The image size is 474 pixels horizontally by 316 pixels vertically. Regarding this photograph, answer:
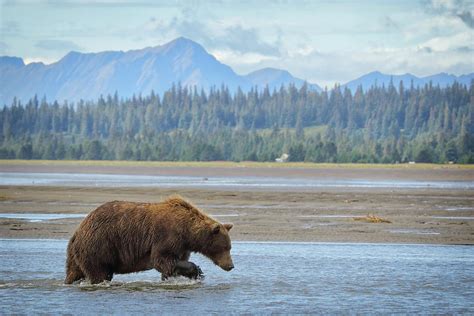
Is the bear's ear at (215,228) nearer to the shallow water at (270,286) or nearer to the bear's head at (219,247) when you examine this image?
the bear's head at (219,247)

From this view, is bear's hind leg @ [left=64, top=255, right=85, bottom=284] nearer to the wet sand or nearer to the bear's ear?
the bear's ear

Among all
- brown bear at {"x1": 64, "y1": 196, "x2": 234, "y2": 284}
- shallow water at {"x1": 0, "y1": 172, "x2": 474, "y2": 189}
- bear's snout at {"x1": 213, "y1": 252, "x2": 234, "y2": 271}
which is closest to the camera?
brown bear at {"x1": 64, "y1": 196, "x2": 234, "y2": 284}

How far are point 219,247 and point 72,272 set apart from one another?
285 centimetres

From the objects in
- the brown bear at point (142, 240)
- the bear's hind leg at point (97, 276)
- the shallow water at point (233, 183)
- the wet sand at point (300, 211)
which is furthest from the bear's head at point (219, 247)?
the shallow water at point (233, 183)

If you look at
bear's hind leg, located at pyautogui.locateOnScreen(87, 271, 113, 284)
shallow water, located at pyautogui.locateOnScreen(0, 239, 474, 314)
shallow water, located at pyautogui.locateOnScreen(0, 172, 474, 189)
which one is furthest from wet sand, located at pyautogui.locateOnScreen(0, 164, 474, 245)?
bear's hind leg, located at pyautogui.locateOnScreen(87, 271, 113, 284)

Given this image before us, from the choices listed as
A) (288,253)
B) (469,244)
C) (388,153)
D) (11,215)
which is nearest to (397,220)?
(469,244)

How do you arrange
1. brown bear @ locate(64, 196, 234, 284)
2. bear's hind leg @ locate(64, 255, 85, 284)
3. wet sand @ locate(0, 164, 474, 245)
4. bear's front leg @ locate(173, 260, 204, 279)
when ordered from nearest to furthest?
brown bear @ locate(64, 196, 234, 284) → bear's hind leg @ locate(64, 255, 85, 284) → bear's front leg @ locate(173, 260, 204, 279) → wet sand @ locate(0, 164, 474, 245)

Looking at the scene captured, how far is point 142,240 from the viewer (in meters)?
17.3

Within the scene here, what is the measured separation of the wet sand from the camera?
27781 mm

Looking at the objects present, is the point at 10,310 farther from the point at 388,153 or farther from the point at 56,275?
the point at 388,153

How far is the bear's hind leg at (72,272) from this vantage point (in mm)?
17250

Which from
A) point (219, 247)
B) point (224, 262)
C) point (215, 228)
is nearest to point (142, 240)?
point (215, 228)

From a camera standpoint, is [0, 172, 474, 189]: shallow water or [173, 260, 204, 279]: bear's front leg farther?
[0, 172, 474, 189]: shallow water

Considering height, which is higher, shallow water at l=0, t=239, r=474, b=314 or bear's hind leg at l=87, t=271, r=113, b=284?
bear's hind leg at l=87, t=271, r=113, b=284
